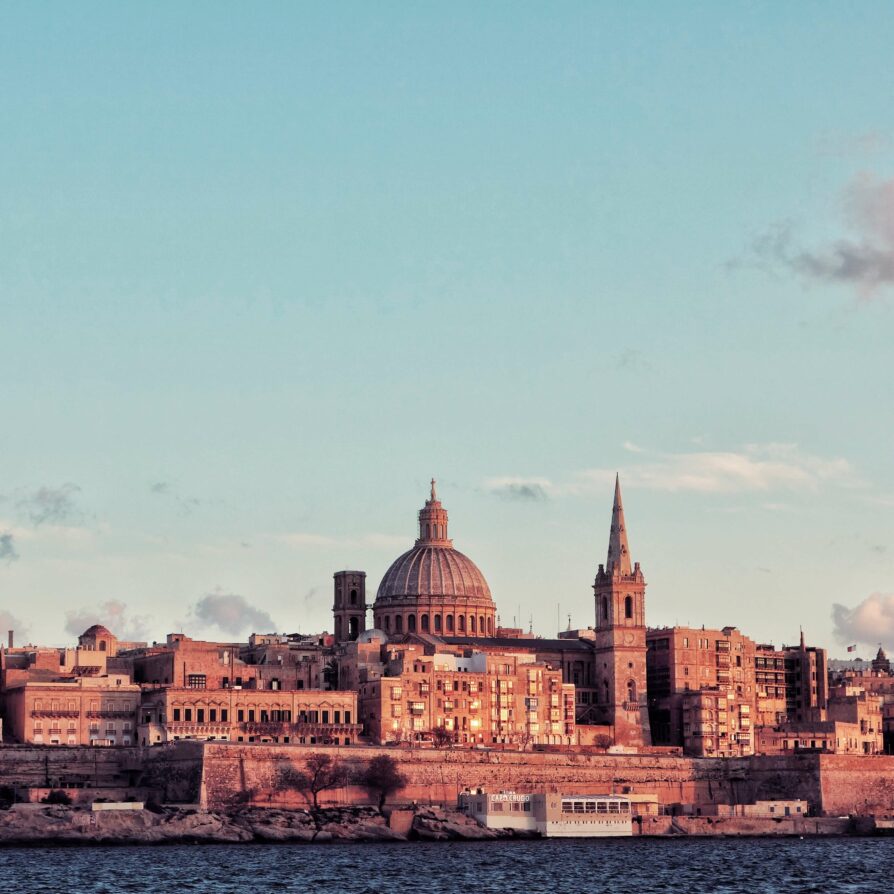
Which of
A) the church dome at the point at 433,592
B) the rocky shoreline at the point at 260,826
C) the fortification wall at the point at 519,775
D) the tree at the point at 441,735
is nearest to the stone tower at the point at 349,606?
the church dome at the point at 433,592

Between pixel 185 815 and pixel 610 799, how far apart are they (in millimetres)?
22847

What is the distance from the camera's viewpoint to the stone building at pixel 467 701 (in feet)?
449

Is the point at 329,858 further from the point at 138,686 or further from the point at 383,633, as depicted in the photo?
the point at 383,633

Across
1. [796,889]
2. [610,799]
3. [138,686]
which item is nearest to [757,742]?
[610,799]

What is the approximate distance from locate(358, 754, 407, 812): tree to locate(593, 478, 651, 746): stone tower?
26.4 metres

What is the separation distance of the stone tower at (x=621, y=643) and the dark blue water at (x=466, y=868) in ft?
95.3

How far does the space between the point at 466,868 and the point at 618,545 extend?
187 feet

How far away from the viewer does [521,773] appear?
5069 inches

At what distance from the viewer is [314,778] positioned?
122 m

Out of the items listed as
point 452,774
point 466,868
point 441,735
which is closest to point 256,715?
point 441,735

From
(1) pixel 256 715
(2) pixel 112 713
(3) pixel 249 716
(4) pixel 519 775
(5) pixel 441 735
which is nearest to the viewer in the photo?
(4) pixel 519 775

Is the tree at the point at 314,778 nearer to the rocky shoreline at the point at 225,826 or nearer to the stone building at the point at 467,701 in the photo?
the rocky shoreline at the point at 225,826

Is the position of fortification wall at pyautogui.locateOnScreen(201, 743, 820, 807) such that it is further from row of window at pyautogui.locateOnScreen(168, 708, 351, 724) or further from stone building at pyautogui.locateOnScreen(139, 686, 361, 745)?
row of window at pyautogui.locateOnScreen(168, 708, 351, 724)

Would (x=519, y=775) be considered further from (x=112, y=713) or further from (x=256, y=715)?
(x=112, y=713)
